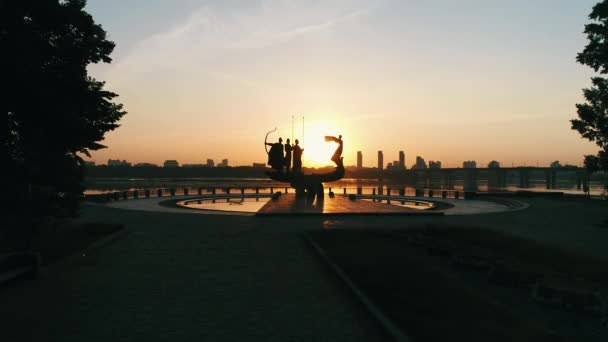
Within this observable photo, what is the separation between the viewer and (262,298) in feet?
29.4

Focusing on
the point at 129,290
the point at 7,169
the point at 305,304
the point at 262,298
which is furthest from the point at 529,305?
the point at 7,169

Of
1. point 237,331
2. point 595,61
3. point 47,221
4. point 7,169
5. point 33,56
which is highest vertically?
point 595,61

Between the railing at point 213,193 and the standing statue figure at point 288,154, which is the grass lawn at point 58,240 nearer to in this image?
the railing at point 213,193

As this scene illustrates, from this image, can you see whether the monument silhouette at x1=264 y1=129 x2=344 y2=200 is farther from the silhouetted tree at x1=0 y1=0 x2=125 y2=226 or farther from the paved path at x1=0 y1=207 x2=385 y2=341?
the silhouetted tree at x1=0 y1=0 x2=125 y2=226

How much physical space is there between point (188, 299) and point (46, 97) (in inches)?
245

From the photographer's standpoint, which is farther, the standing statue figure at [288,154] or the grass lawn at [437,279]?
the standing statue figure at [288,154]

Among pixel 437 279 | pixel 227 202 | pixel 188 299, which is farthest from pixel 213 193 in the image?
pixel 437 279

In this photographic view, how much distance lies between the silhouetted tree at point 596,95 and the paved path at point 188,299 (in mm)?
16903

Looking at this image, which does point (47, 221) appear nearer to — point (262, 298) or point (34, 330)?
point (34, 330)

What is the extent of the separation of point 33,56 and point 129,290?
6.09m

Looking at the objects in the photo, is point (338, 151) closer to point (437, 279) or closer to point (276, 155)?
point (276, 155)

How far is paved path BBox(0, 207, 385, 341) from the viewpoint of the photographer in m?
7.09

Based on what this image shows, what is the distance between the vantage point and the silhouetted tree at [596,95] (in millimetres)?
21125

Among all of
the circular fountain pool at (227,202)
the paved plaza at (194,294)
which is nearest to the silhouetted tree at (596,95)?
the paved plaza at (194,294)
